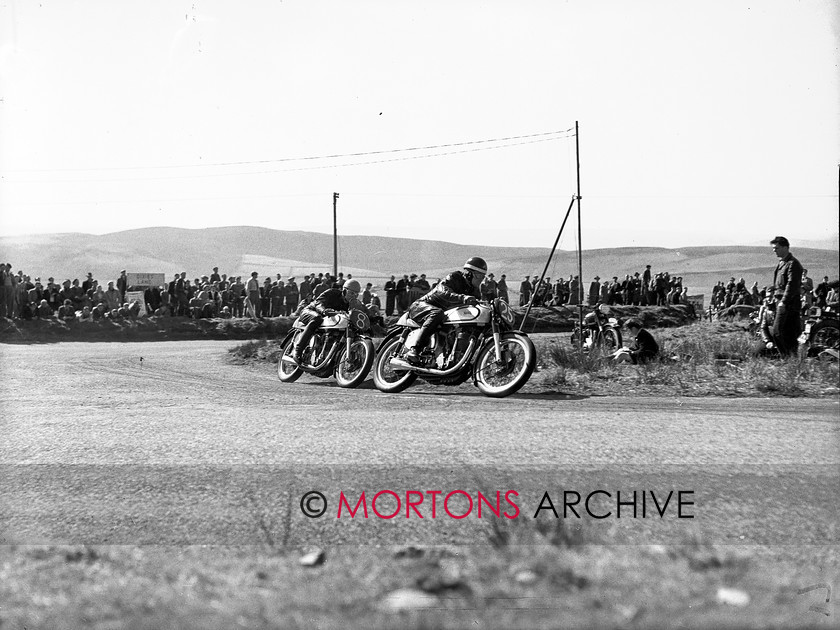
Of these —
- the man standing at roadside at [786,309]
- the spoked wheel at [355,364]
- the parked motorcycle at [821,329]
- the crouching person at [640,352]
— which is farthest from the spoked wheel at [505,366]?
the parked motorcycle at [821,329]

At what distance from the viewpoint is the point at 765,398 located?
25.6 feet

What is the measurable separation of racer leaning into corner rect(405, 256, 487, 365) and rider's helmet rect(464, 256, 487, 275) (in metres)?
0.07

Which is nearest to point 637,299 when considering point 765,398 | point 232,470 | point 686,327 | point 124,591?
point 686,327

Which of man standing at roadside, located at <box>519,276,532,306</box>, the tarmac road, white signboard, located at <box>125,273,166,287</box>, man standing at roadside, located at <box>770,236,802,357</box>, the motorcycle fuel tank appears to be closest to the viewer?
the tarmac road

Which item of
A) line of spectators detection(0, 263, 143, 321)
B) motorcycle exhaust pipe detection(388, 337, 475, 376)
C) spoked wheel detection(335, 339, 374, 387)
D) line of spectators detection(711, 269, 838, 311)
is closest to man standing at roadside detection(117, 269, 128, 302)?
line of spectators detection(0, 263, 143, 321)

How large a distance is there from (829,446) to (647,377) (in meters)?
3.94

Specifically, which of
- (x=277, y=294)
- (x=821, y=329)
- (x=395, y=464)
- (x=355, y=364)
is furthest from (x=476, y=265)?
(x=277, y=294)

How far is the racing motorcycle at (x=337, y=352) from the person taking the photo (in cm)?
882

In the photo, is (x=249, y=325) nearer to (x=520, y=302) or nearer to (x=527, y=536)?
(x=520, y=302)

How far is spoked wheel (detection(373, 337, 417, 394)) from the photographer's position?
8234 millimetres

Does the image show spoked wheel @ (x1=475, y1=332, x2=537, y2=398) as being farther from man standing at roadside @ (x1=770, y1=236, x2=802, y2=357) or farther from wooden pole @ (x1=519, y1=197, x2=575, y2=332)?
man standing at roadside @ (x1=770, y1=236, x2=802, y2=357)

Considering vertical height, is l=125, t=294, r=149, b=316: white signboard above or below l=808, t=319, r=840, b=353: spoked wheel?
above

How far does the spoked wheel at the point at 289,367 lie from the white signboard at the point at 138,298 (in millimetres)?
10543

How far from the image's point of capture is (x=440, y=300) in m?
8.15
